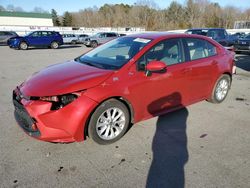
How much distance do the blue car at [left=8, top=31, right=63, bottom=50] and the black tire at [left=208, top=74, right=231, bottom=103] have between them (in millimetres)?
19027

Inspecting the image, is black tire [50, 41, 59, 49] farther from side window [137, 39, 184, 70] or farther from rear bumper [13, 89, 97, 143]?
rear bumper [13, 89, 97, 143]

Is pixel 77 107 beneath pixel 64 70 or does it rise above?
beneath

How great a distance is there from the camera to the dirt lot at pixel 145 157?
2736 mm

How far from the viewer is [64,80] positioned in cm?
333

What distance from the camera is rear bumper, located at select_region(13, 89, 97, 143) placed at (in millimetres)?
3035

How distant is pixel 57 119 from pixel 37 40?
65.6ft

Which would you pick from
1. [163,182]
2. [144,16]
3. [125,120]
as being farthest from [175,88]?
[144,16]

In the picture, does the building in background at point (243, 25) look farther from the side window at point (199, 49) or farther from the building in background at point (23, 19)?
the side window at point (199, 49)

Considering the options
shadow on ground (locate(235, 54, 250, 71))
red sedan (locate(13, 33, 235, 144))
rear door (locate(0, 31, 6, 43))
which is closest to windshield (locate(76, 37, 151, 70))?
red sedan (locate(13, 33, 235, 144))

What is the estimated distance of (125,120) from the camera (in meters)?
3.63

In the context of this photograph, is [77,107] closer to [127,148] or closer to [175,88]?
[127,148]

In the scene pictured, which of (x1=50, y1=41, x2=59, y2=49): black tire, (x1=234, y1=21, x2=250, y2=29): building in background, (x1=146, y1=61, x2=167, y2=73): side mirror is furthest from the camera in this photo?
(x1=234, y1=21, x2=250, y2=29): building in background

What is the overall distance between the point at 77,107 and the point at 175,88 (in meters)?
1.92

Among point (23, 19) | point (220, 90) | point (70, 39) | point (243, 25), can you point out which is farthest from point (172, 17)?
point (220, 90)
